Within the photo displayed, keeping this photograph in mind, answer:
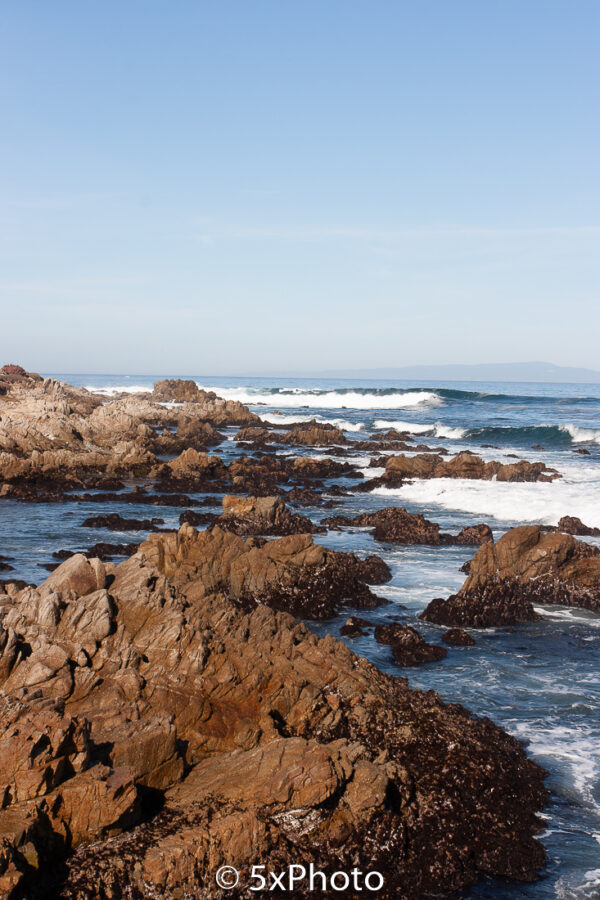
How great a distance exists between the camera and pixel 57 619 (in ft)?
22.1

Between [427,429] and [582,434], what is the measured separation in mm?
10809

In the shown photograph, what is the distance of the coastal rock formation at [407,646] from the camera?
9617 mm

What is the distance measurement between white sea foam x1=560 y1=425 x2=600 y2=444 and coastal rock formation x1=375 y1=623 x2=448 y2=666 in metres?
37.3

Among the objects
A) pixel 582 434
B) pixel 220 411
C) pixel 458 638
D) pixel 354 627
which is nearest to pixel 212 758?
pixel 354 627

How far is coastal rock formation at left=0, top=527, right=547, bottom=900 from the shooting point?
4.82 meters

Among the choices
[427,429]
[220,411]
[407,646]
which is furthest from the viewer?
[220,411]

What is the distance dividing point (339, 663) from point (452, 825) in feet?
7.04

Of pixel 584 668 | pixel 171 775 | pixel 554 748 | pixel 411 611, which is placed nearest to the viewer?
pixel 171 775

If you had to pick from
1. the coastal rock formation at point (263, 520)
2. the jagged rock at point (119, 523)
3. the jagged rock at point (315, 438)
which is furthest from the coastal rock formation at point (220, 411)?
the coastal rock formation at point (263, 520)

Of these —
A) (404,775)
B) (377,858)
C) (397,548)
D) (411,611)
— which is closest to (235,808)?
(377,858)

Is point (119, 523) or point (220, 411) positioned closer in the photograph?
point (119, 523)

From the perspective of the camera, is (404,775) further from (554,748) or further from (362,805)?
(554,748)

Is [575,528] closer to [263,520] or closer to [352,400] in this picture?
[263,520]

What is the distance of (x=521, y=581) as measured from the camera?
12.9 metres
